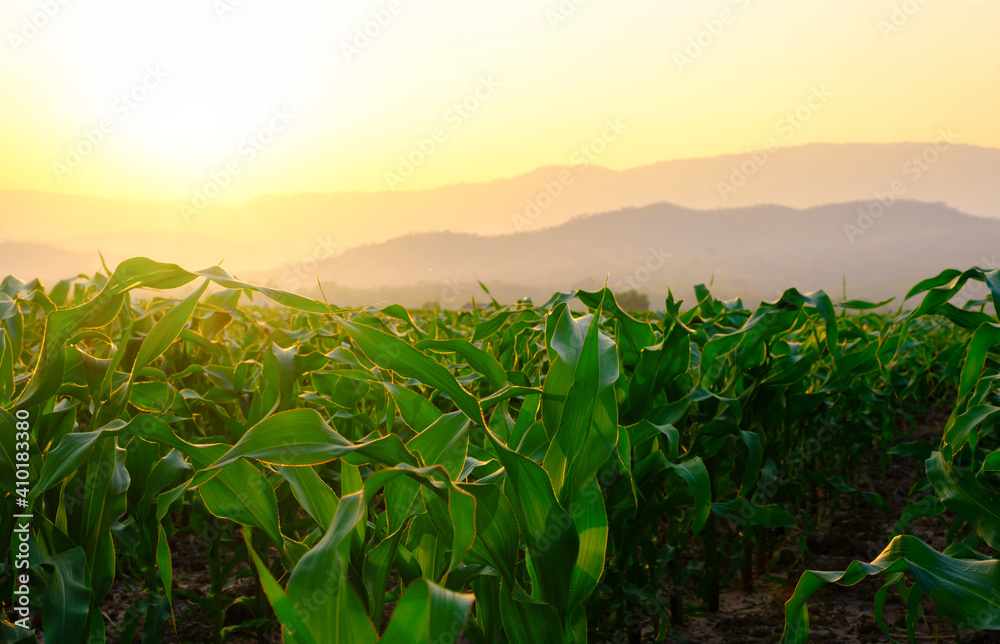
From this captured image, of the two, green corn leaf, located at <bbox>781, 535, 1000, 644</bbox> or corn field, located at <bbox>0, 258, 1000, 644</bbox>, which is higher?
corn field, located at <bbox>0, 258, 1000, 644</bbox>

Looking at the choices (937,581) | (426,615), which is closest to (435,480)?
(426,615)

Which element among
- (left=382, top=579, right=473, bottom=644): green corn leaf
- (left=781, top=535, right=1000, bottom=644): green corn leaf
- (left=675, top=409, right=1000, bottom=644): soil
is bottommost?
(left=675, top=409, right=1000, bottom=644): soil

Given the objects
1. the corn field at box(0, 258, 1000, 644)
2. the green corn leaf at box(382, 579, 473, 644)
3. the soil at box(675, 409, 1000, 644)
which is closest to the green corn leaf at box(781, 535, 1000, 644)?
the corn field at box(0, 258, 1000, 644)

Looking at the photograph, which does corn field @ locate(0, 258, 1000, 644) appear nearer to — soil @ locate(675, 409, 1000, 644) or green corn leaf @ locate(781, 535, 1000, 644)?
green corn leaf @ locate(781, 535, 1000, 644)

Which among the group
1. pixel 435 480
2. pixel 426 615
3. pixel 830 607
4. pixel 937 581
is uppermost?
pixel 435 480

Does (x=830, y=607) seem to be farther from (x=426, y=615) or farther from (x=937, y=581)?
(x=426, y=615)

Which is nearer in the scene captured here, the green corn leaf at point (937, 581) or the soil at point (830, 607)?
the green corn leaf at point (937, 581)

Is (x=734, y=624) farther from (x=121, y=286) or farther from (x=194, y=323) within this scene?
(x=194, y=323)

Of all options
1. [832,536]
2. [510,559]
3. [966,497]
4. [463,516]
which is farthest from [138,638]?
[832,536]

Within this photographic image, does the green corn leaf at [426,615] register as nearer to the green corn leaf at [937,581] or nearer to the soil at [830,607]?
the green corn leaf at [937,581]

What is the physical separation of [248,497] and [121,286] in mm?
384

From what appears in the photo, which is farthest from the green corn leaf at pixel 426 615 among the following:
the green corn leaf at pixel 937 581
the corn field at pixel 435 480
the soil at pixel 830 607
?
the soil at pixel 830 607

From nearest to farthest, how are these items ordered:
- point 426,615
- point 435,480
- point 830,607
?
point 426,615 → point 435,480 → point 830,607

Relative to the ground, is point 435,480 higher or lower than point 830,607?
higher
